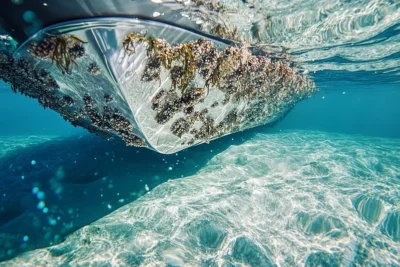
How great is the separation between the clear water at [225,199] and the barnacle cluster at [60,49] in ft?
6.12

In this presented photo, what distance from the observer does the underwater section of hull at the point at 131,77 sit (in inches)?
147

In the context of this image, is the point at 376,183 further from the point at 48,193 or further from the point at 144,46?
the point at 48,193

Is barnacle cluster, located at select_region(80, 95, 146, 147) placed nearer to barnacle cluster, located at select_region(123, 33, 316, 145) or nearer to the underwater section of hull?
the underwater section of hull

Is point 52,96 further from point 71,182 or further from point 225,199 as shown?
point 225,199

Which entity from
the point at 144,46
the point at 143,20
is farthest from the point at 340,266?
the point at 143,20

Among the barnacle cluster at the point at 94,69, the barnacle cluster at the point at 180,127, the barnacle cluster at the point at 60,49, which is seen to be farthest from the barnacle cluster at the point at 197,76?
the barnacle cluster at the point at 60,49

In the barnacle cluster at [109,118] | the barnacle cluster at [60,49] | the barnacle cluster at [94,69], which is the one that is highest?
the barnacle cluster at [60,49]

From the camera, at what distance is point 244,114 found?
371 inches

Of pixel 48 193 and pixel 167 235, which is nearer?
pixel 167 235

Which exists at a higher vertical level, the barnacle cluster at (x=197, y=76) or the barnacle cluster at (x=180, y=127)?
the barnacle cluster at (x=197, y=76)

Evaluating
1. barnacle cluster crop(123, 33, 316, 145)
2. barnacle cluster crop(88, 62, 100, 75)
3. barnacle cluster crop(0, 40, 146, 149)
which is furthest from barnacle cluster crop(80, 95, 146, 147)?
barnacle cluster crop(123, 33, 316, 145)

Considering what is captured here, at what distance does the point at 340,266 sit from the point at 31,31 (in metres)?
8.46

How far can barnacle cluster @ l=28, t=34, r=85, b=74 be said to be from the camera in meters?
3.64

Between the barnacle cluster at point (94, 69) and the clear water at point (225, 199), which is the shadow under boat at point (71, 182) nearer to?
the clear water at point (225, 199)
